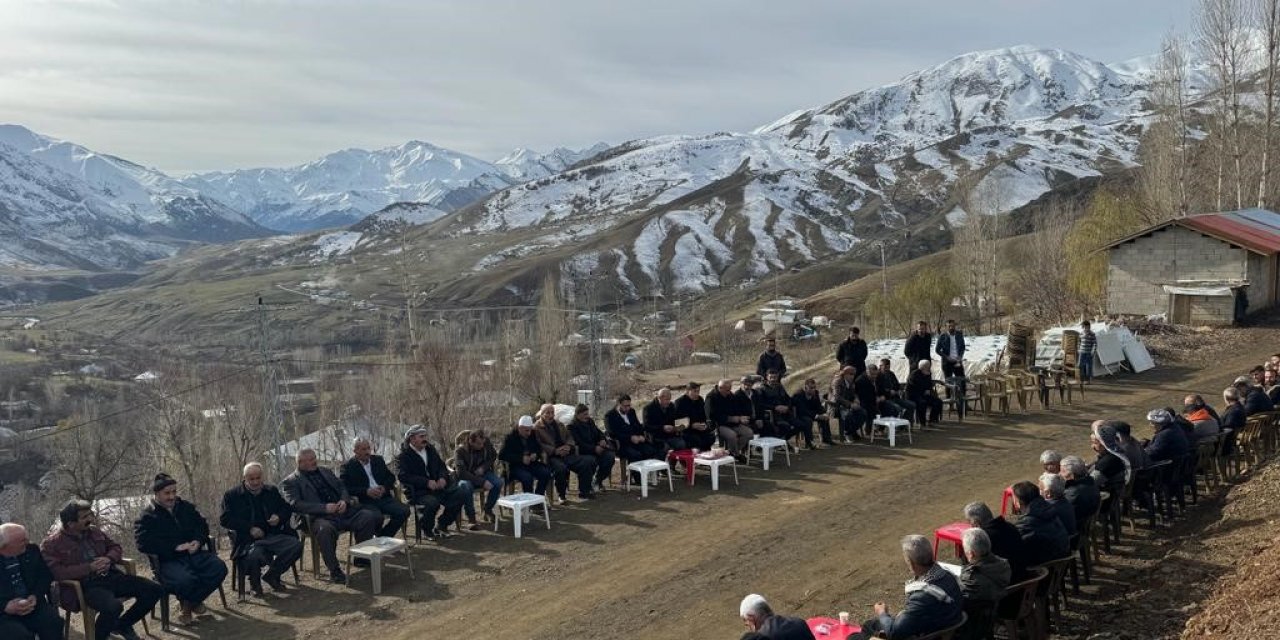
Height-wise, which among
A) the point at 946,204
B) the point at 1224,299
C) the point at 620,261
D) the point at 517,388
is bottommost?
the point at 517,388

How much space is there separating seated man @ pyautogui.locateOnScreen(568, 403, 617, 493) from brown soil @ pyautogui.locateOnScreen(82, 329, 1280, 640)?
0.43m

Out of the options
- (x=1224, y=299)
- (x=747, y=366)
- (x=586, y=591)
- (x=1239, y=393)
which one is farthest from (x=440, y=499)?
(x=747, y=366)

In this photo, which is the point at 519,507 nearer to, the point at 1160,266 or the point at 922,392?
the point at 922,392

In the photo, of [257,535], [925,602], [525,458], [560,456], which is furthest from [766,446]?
[925,602]

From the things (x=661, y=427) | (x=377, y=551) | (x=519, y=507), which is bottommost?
Answer: (x=377, y=551)

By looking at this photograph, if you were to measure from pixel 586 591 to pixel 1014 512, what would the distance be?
5027mm

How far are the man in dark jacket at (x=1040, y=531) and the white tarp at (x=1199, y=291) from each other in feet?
73.9

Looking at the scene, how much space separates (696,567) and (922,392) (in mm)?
8397

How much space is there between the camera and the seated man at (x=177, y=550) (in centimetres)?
870

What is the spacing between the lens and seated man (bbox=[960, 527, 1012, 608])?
6.41 m

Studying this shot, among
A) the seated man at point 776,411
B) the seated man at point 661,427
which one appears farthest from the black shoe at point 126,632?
the seated man at point 776,411

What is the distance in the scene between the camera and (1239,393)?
1231 cm

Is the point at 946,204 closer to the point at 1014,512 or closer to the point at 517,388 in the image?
the point at 517,388

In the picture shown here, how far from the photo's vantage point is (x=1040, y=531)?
7285 mm
